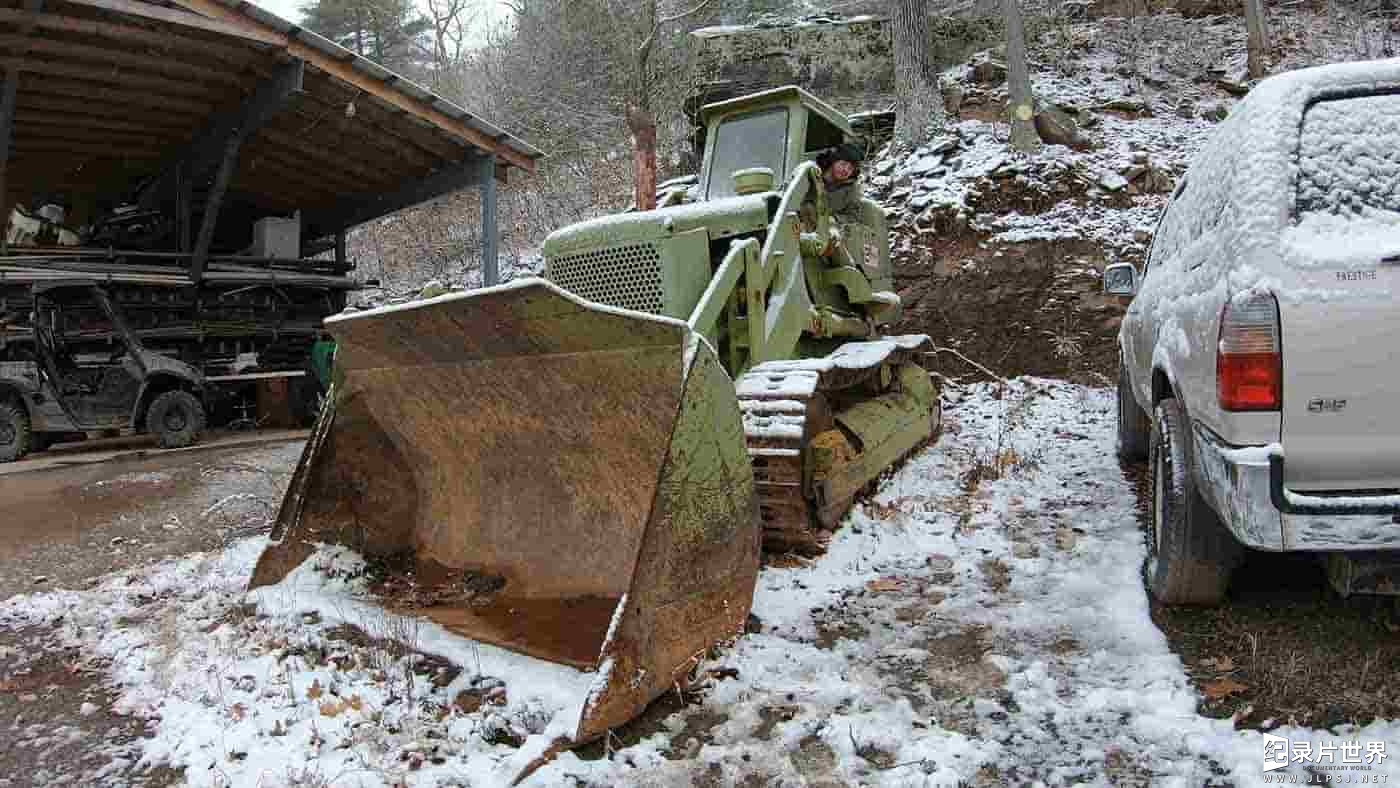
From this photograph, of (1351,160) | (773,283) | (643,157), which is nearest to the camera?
(1351,160)

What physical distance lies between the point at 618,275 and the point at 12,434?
28.6 ft

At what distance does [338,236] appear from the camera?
15016mm

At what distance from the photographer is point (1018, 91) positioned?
1279 cm

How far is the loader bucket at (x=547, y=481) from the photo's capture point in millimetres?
3006

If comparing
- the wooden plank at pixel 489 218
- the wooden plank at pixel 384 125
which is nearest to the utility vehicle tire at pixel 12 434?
the wooden plank at pixel 384 125

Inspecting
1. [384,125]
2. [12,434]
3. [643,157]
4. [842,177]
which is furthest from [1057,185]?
[12,434]

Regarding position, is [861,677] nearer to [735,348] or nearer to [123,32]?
[735,348]

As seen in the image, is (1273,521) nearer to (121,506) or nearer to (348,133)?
(121,506)

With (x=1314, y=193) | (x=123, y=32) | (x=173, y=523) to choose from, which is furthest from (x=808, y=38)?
(x=1314, y=193)

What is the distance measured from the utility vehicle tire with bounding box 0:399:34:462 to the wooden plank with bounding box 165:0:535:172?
4.90 metres

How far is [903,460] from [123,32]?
849 centimetres

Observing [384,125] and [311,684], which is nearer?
[311,684]

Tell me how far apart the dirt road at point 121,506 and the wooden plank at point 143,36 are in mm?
4209

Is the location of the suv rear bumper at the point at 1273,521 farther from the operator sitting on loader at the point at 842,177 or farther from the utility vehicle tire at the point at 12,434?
the utility vehicle tire at the point at 12,434
